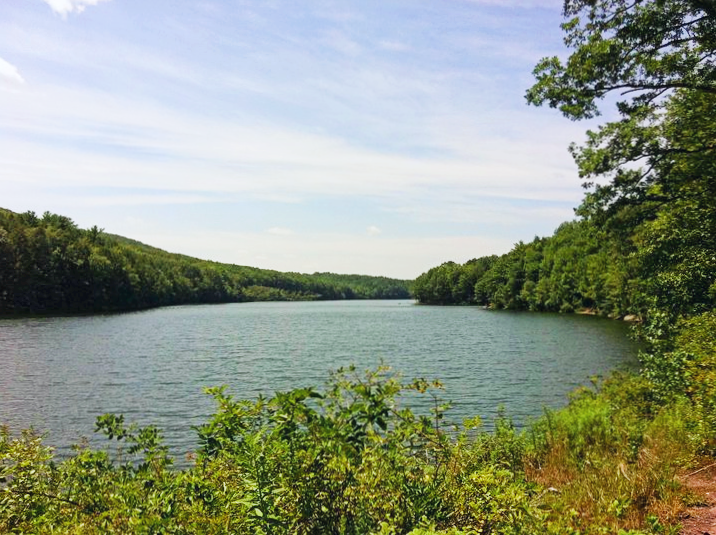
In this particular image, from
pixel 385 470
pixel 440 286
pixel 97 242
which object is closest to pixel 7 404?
pixel 385 470

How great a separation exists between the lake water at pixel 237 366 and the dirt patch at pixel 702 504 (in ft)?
41.6

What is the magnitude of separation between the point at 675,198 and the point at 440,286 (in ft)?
537

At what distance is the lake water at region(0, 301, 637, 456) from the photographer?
925 inches

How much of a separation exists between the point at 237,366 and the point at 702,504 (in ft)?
106

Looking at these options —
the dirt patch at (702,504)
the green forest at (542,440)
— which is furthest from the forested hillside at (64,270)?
the dirt patch at (702,504)

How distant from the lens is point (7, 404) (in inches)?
970

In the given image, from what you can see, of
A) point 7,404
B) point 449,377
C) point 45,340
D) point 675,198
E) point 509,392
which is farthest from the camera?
point 45,340

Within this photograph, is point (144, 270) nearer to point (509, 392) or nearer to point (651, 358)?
Answer: point (509, 392)

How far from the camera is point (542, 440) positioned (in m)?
13.9

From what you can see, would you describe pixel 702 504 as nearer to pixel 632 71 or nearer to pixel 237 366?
pixel 632 71

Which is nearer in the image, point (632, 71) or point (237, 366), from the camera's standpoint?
point (632, 71)

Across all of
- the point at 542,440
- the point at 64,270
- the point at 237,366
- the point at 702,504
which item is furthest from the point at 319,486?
the point at 64,270

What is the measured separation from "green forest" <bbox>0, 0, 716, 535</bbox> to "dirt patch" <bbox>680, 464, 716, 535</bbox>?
0.22 feet

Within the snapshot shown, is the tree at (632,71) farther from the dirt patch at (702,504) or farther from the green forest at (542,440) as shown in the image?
the dirt patch at (702,504)
